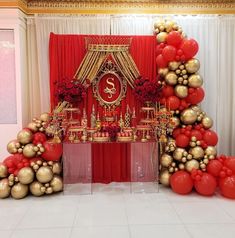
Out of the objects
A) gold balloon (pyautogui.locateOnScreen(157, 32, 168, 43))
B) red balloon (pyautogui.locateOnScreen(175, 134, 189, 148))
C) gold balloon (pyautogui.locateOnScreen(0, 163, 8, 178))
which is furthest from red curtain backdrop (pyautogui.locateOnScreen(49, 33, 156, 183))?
gold balloon (pyautogui.locateOnScreen(0, 163, 8, 178))

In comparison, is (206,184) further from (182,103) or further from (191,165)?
(182,103)

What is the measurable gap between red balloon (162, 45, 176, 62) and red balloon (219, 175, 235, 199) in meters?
1.81

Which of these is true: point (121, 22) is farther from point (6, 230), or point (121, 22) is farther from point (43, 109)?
point (6, 230)

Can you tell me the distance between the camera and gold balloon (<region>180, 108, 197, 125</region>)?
422cm

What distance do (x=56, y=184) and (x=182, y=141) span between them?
1.83 metres

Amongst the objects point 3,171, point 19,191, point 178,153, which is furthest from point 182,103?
point 3,171

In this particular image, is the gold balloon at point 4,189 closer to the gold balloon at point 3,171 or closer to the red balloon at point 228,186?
the gold balloon at point 3,171

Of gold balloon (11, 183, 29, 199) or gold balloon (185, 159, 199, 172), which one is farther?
gold balloon (185, 159, 199, 172)

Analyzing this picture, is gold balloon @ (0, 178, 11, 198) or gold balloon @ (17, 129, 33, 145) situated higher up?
gold balloon @ (17, 129, 33, 145)

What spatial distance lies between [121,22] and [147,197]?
2696mm

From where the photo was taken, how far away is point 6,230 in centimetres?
304

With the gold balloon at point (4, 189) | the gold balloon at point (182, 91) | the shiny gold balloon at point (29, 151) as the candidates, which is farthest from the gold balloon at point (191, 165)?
the gold balloon at point (4, 189)

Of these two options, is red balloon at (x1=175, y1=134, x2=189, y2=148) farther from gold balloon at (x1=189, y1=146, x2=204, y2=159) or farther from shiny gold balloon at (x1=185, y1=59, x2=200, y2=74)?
shiny gold balloon at (x1=185, y1=59, x2=200, y2=74)

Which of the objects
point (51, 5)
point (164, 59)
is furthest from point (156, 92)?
point (51, 5)
